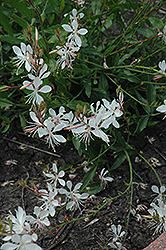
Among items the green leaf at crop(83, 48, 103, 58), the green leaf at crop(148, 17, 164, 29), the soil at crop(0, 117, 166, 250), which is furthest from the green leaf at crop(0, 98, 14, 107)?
the green leaf at crop(148, 17, 164, 29)

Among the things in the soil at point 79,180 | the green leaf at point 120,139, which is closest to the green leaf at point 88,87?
the green leaf at point 120,139

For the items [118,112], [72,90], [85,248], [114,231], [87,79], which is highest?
[118,112]

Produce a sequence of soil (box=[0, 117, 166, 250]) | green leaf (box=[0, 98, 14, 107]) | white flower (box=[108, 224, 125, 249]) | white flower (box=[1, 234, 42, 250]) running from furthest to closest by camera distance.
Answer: green leaf (box=[0, 98, 14, 107]) → soil (box=[0, 117, 166, 250]) → white flower (box=[108, 224, 125, 249]) → white flower (box=[1, 234, 42, 250])

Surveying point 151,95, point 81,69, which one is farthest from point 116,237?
point 81,69

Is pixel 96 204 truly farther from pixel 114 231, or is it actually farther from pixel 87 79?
pixel 87 79

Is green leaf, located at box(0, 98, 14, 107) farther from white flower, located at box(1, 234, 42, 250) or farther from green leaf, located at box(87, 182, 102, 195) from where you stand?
white flower, located at box(1, 234, 42, 250)

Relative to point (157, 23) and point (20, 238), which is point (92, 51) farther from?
point (20, 238)

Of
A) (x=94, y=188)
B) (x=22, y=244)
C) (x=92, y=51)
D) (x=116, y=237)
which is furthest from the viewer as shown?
(x=92, y=51)

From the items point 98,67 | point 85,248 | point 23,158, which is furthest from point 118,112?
point 23,158
